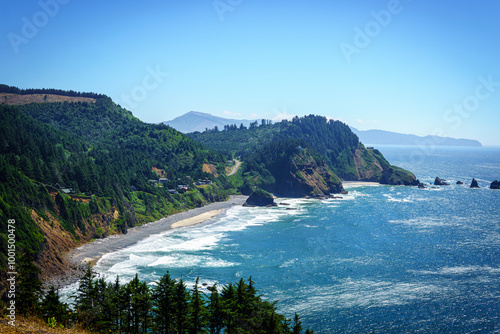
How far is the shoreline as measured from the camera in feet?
261

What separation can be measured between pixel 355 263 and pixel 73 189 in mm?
83216

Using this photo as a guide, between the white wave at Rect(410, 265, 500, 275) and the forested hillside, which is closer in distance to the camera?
the white wave at Rect(410, 265, 500, 275)

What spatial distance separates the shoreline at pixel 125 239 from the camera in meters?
79.7

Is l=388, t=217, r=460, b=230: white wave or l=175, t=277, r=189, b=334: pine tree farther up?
l=175, t=277, r=189, b=334: pine tree

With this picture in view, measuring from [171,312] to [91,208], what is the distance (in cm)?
7198

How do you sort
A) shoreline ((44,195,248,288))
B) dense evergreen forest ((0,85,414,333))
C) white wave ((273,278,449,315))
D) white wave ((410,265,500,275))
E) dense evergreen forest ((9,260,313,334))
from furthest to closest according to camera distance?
white wave ((410,265,500,275)) < shoreline ((44,195,248,288)) < white wave ((273,278,449,315)) < dense evergreen forest ((0,85,414,333)) < dense evergreen forest ((9,260,313,334))

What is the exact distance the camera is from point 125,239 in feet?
351

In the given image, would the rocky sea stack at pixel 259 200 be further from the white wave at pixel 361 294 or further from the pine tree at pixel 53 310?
the pine tree at pixel 53 310

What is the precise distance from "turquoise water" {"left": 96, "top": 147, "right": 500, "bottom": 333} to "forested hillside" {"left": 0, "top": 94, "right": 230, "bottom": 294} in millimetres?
14942

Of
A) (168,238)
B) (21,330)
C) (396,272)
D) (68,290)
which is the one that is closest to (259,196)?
(168,238)

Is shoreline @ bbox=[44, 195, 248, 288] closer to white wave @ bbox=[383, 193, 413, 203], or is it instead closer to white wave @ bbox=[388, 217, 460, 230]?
white wave @ bbox=[388, 217, 460, 230]

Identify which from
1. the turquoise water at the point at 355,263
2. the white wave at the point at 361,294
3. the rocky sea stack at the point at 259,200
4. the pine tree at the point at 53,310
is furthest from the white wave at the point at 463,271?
the rocky sea stack at the point at 259,200

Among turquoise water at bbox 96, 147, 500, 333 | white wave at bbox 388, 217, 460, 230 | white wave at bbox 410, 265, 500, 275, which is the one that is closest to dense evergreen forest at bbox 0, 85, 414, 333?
turquoise water at bbox 96, 147, 500, 333

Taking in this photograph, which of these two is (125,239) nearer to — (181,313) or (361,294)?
(181,313)
